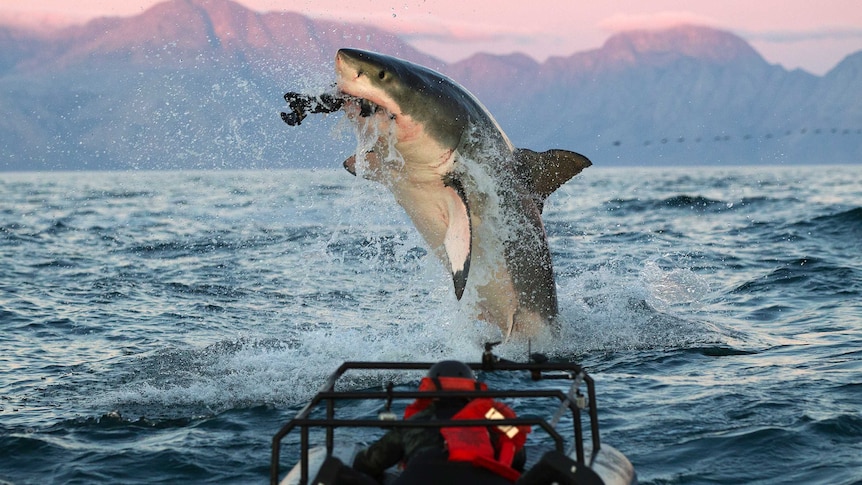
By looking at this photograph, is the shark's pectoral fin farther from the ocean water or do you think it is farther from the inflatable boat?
the inflatable boat

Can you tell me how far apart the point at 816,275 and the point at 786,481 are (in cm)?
1213

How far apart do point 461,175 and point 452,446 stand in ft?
16.8

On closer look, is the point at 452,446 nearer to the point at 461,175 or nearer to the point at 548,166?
the point at 461,175

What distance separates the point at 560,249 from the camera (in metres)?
24.0

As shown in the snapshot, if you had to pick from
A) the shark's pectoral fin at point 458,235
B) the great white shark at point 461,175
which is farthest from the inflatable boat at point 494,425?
the great white shark at point 461,175

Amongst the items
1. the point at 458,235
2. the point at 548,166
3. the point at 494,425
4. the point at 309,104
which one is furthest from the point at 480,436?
the point at 548,166

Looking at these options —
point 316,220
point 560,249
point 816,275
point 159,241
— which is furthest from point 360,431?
point 316,220

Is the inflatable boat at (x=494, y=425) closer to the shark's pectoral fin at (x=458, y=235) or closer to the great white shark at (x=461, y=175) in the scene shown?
the shark's pectoral fin at (x=458, y=235)

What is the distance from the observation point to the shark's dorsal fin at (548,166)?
10.9 meters

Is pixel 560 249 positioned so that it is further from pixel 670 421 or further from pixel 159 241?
pixel 670 421

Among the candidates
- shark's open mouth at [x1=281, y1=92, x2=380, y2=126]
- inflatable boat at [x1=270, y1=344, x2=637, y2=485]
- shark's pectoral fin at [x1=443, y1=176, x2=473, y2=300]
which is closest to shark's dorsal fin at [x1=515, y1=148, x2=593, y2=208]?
shark's pectoral fin at [x1=443, y1=176, x2=473, y2=300]

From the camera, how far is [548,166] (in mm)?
11000

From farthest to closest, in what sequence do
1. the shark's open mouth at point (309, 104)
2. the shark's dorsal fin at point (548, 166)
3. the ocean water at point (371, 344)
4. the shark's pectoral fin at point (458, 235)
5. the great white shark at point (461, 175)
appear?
the shark's dorsal fin at point (548, 166) < the shark's pectoral fin at point (458, 235) < the great white shark at point (461, 175) < the shark's open mouth at point (309, 104) < the ocean water at point (371, 344)

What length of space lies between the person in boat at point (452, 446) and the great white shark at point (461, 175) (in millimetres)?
3788
